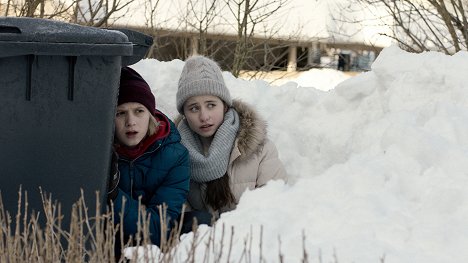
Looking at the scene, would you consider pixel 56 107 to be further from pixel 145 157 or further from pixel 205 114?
pixel 205 114

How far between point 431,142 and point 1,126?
6.95 feet

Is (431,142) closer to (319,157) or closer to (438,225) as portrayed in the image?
(438,225)

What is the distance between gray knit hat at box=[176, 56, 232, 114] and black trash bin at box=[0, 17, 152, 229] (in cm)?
81

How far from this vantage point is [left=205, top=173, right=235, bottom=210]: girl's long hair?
443 centimetres

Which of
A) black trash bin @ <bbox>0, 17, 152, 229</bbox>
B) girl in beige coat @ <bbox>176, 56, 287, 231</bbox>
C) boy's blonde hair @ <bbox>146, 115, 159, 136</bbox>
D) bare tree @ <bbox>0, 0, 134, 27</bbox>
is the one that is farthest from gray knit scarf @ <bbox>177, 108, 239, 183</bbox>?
bare tree @ <bbox>0, 0, 134, 27</bbox>

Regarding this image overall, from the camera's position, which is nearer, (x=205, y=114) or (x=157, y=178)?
(x=157, y=178)

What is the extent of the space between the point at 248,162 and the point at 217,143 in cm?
24

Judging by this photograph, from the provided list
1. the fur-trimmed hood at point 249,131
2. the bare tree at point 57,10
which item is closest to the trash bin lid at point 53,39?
the fur-trimmed hood at point 249,131

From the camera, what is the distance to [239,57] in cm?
1100

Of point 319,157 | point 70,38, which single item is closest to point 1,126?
point 70,38

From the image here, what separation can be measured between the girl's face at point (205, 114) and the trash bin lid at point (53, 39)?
37.2 inches

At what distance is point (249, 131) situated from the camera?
4469mm

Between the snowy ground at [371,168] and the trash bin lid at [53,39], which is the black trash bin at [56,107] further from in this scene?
the snowy ground at [371,168]

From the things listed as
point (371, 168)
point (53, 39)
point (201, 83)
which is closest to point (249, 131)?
point (201, 83)
